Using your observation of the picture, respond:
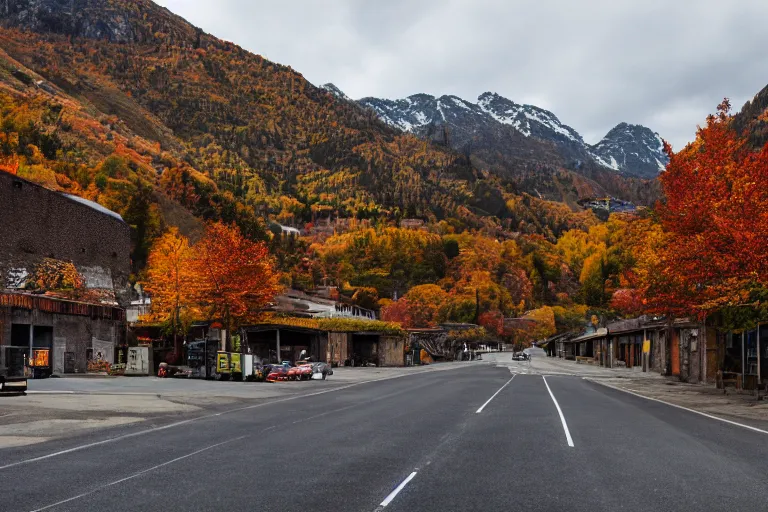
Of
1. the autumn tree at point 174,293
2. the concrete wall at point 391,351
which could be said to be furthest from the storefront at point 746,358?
the concrete wall at point 391,351

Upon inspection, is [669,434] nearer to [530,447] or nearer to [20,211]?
[530,447]

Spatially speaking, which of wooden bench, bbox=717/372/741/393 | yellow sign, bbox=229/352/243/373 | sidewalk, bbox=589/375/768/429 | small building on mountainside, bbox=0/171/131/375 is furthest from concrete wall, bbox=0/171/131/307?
wooden bench, bbox=717/372/741/393

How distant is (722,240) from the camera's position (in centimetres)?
2850

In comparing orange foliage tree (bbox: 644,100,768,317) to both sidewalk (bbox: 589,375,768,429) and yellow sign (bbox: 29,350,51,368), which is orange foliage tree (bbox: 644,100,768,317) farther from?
yellow sign (bbox: 29,350,51,368)

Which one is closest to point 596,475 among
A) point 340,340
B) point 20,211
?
point 20,211

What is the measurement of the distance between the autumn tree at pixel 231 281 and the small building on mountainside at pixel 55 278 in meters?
7.46

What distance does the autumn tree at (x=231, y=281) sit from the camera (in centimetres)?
6019

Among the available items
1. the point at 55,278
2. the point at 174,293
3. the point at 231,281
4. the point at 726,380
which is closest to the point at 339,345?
the point at 231,281

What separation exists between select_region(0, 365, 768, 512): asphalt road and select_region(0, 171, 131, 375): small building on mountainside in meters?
22.7

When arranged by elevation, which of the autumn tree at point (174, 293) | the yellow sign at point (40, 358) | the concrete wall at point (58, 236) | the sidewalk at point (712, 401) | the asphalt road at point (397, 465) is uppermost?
the concrete wall at point (58, 236)

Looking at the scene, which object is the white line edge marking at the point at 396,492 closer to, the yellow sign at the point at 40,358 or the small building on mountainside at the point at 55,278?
the small building on mountainside at the point at 55,278

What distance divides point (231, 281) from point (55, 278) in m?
16.0

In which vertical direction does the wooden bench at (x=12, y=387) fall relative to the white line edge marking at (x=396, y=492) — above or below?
below

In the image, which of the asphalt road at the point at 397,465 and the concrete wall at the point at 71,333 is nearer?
the asphalt road at the point at 397,465
